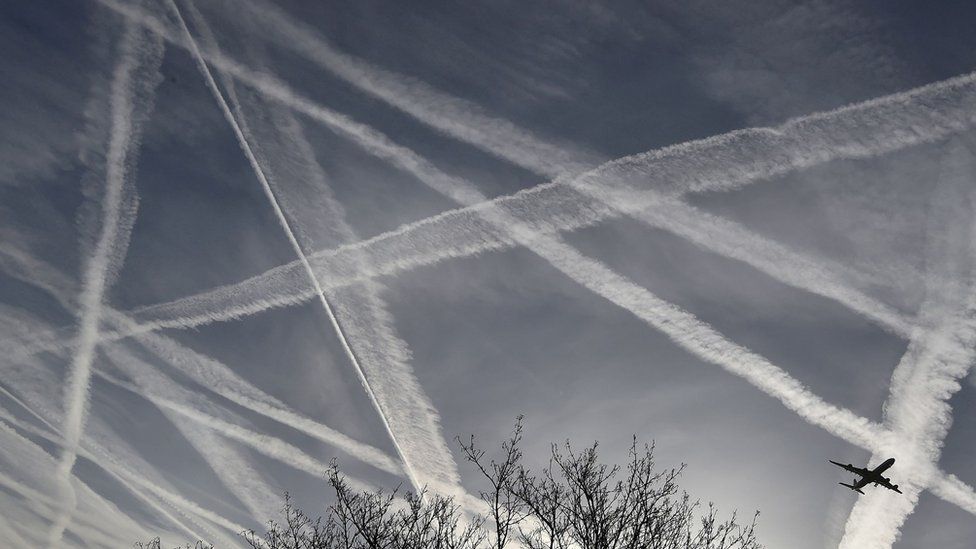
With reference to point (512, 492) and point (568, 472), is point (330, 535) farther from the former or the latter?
point (568, 472)

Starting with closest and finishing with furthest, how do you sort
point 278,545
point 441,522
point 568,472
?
point 568,472 → point 441,522 → point 278,545

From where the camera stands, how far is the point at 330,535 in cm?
2242

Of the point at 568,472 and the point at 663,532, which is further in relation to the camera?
the point at 568,472

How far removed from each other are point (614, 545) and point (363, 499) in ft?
30.0

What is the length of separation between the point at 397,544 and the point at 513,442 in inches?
212

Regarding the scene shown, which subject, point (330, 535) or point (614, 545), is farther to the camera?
point (330, 535)

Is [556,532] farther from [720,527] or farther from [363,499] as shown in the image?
[363,499]

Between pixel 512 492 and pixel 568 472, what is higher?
pixel 568 472

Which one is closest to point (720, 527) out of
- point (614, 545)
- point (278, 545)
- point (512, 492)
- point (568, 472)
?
point (614, 545)

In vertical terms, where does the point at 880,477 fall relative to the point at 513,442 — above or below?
above

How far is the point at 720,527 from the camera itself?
1850cm

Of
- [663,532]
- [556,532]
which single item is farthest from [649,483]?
[556,532]

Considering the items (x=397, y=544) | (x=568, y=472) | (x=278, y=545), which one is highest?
(x=568, y=472)

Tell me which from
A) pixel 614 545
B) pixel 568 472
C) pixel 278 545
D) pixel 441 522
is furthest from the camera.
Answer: pixel 278 545
